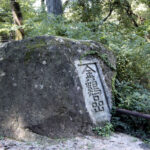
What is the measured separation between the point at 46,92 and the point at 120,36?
424 centimetres

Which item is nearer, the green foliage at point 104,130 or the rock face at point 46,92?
the rock face at point 46,92

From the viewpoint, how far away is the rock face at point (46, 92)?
3.37 metres

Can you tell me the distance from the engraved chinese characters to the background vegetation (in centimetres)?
38

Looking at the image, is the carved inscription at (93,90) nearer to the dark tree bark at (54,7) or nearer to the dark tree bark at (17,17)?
the dark tree bark at (17,17)

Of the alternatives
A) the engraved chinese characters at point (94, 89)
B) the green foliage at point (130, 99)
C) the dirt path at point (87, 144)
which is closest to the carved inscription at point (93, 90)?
the engraved chinese characters at point (94, 89)

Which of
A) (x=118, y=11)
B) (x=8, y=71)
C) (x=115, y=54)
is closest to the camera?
(x=8, y=71)

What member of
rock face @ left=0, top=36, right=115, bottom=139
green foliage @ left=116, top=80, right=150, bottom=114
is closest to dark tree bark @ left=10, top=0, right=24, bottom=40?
rock face @ left=0, top=36, right=115, bottom=139

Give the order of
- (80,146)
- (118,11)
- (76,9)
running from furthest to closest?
(118,11) → (76,9) → (80,146)

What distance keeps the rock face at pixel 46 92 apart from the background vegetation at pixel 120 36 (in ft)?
2.23

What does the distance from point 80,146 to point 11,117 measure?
1505mm

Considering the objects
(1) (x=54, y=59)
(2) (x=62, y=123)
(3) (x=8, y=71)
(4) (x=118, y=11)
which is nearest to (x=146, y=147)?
(2) (x=62, y=123)

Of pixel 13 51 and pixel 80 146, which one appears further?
pixel 13 51

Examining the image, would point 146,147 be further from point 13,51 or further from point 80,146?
point 13,51

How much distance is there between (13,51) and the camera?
369cm
